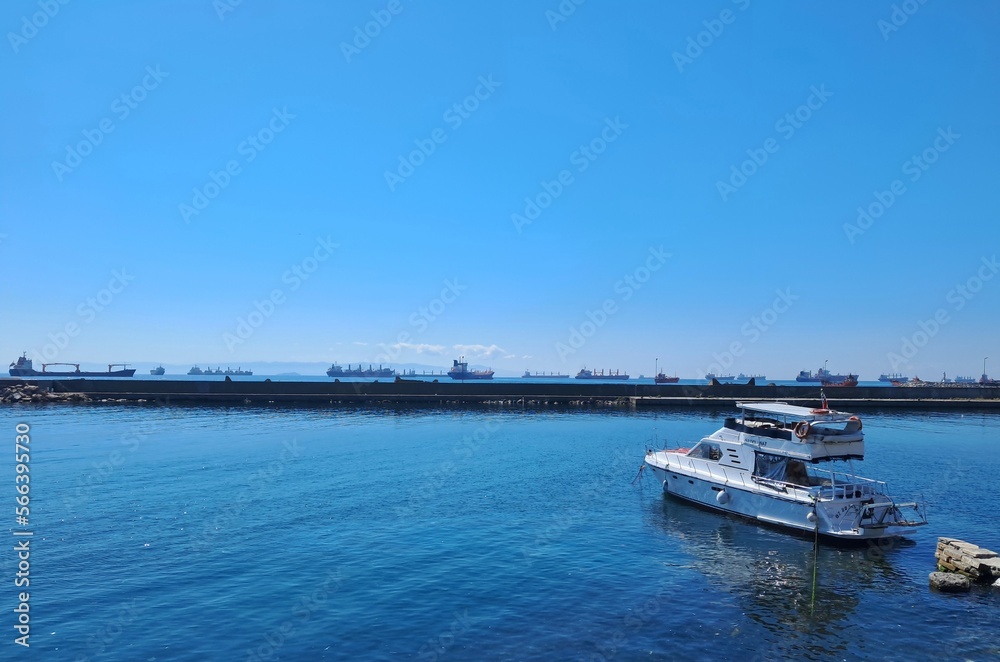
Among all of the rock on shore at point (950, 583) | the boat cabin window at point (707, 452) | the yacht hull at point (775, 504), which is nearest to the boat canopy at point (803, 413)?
the boat cabin window at point (707, 452)

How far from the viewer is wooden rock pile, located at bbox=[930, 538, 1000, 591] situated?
65.1 ft

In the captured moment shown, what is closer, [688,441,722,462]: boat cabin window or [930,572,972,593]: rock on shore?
[930,572,972,593]: rock on shore

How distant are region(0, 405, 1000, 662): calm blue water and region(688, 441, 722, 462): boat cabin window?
293cm

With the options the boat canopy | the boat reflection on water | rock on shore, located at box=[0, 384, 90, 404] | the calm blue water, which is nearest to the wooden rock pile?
the calm blue water

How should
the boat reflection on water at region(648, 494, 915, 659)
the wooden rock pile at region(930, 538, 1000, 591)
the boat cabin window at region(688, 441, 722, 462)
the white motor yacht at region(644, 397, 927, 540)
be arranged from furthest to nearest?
the boat cabin window at region(688, 441, 722, 462) → the white motor yacht at region(644, 397, 927, 540) → the wooden rock pile at region(930, 538, 1000, 591) → the boat reflection on water at region(648, 494, 915, 659)

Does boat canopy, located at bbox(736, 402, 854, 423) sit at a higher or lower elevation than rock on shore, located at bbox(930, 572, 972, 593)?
higher

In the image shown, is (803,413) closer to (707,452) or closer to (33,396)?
(707,452)

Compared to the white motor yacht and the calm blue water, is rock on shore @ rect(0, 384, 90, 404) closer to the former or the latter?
the calm blue water

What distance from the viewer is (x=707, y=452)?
106ft

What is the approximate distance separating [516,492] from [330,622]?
17.7 metres

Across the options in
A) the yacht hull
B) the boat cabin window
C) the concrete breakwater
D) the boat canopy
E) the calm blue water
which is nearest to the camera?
the calm blue water

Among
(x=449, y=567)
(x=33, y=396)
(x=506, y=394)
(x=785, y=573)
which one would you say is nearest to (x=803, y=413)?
(x=785, y=573)

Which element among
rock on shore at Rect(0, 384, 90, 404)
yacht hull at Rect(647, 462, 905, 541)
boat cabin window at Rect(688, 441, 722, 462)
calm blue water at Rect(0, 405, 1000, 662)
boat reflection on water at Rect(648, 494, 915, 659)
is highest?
rock on shore at Rect(0, 384, 90, 404)

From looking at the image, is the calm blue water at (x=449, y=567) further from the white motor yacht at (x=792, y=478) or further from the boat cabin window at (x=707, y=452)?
the boat cabin window at (x=707, y=452)
